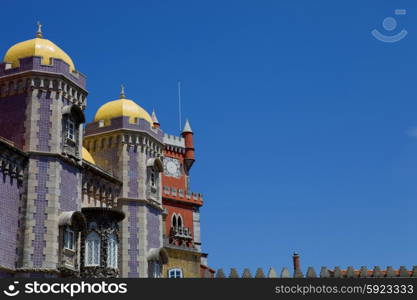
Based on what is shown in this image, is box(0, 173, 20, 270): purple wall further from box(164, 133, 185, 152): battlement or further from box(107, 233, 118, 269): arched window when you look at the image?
box(164, 133, 185, 152): battlement

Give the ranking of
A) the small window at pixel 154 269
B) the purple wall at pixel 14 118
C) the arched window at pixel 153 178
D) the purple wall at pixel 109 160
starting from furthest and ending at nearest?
1. the arched window at pixel 153 178
2. the purple wall at pixel 109 160
3. the small window at pixel 154 269
4. the purple wall at pixel 14 118

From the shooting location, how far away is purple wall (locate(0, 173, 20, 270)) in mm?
33112

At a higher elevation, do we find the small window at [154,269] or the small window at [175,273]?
the small window at [175,273]

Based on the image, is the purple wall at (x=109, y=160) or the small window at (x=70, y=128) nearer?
the small window at (x=70, y=128)

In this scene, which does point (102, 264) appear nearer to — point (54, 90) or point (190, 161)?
point (54, 90)

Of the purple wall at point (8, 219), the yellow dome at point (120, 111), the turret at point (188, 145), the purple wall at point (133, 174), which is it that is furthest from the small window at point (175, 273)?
the purple wall at point (8, 219)

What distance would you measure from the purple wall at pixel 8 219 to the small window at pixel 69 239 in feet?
9.14

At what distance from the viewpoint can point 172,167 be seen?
70875 mm

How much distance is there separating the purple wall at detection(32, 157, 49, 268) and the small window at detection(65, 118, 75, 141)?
2.69 m

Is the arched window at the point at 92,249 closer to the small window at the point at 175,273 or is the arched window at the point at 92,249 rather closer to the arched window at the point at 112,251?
the arched window at the point at 112,251

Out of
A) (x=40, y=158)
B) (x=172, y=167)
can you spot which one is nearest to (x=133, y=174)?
(x=40, y=158)

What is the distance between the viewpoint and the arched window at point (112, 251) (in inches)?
1547

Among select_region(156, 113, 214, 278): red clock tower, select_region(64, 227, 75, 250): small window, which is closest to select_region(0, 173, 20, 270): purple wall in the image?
select_region(64, 227, 75, 250): small window

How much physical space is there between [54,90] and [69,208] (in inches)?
259
